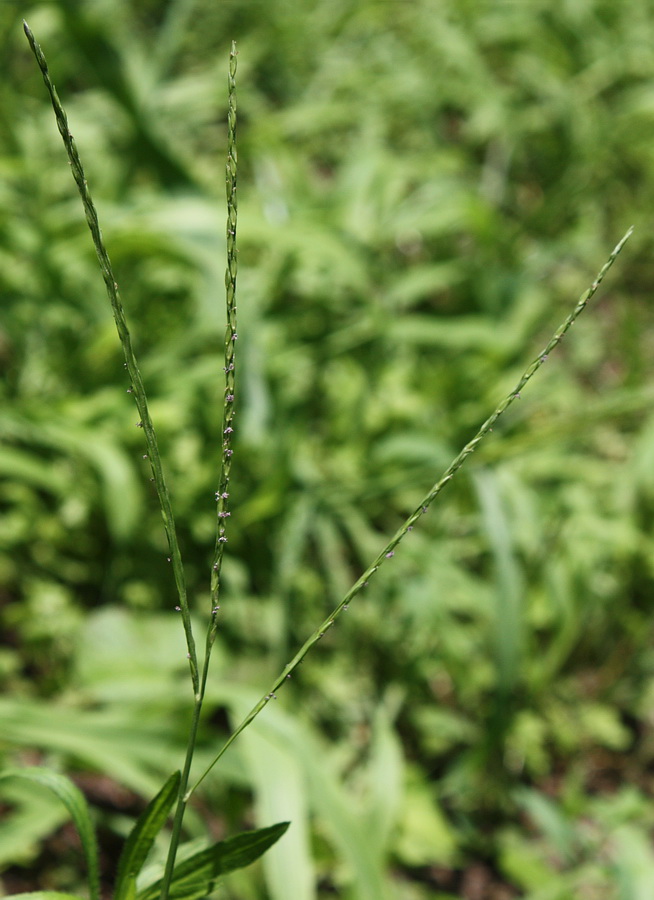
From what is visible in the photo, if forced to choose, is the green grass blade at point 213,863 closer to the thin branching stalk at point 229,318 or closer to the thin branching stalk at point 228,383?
the thin branching stalk at point 228,383

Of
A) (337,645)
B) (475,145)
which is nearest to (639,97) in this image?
(475,145)

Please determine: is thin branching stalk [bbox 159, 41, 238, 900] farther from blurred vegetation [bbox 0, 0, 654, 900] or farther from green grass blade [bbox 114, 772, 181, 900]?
blurred vegetation [bbox 0, 0, 654, 900]

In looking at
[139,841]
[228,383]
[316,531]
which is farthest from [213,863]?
[316,531]

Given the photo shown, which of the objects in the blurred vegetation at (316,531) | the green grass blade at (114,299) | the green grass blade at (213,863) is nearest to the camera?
the green grass blade at (114,299)

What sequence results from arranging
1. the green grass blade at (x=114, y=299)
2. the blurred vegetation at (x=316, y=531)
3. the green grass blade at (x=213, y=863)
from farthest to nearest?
the blurred vegetation at (x=316, y=531), the green grass blade at (x=213, y=863), the green grass blade at (x=114, y=299)

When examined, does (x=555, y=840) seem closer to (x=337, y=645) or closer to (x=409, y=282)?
(x=337, y=645)

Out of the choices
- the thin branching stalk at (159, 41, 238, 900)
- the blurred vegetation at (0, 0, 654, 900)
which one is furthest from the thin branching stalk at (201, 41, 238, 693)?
the blurred vegetation at (0, 0, 654, 900)

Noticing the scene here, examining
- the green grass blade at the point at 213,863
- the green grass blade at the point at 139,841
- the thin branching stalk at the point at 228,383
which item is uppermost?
the thin branching stalk at the point at 228,383

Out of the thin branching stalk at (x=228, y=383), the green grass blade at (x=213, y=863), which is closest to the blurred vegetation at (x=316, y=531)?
the green grass blade at (x=213, y=863)
